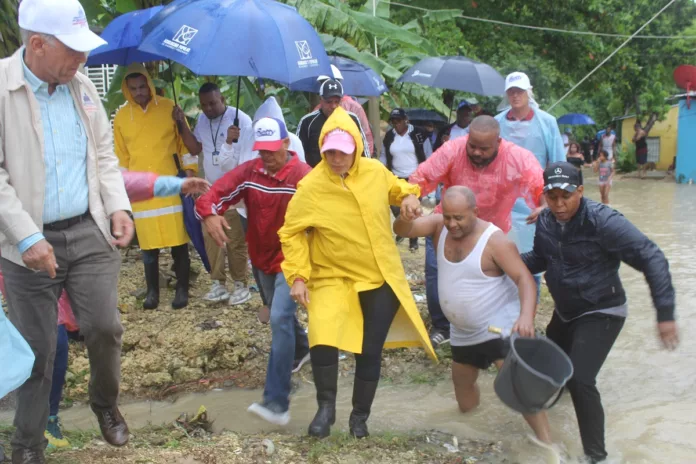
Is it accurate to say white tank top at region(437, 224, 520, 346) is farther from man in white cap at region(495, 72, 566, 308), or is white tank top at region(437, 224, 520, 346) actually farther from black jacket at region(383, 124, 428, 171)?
black jacket at region(383, 124, 428, 171)

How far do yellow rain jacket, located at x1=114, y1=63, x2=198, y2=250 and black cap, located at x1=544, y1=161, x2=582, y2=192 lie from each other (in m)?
3.72

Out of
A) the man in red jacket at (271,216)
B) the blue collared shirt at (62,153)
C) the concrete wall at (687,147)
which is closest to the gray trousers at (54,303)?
the blue collared shirt at (62,153)

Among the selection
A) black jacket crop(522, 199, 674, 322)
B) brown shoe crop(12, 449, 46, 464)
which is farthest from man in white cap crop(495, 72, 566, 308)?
brown shoe crop(12, 449, 46, 464)

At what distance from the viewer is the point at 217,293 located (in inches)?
289

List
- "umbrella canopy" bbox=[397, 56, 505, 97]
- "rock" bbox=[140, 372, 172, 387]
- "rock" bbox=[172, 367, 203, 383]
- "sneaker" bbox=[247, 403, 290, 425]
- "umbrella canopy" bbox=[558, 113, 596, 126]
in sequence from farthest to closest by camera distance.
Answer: "umbrella canopy" bbox=[558, 113, 596, 126], "umbrella canopy" bbox=[397, 56, 505, 97], "rock" bbox=[172, 367, 203, 383], "rock" bbox=[140, 372, 172, 387], "sneaker" bbox=[247, 403, 290, 425]

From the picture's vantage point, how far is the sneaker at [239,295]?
7.29 m

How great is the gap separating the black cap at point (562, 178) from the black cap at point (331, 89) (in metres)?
3.16

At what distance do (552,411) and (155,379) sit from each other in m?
2.98

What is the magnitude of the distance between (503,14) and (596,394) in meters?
18.3

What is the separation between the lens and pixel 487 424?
5.28m

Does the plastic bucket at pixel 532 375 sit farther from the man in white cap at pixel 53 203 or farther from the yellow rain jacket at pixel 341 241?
the man in white cap at pixel 53 203

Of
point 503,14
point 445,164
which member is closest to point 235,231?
point 445,164

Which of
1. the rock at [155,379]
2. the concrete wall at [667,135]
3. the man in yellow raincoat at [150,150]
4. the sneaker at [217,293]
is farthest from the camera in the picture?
the concrete wall at [667,135]

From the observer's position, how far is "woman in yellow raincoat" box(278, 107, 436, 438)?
4531 mm
